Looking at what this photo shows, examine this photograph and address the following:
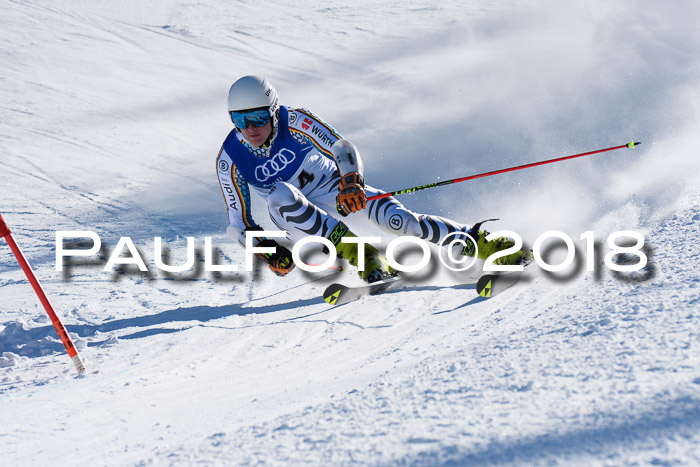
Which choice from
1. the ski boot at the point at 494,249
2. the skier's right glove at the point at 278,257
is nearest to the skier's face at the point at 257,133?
the skier's right glove at the point at 278,257

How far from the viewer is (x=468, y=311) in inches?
126

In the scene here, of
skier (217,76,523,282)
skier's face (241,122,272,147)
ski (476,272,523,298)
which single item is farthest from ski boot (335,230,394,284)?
ski (476,272,523,298)

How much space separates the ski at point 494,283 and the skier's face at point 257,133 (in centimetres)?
157

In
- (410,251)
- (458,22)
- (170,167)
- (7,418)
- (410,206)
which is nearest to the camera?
(7,418)

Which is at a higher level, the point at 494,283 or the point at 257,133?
the point at 257,133

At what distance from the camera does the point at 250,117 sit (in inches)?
154

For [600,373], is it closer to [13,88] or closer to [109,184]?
[109,184]

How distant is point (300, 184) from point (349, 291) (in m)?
0.78

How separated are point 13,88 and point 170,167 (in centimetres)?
447

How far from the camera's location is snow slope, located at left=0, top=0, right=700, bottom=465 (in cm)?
162

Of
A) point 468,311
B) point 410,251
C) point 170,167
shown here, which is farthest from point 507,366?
point 170,167

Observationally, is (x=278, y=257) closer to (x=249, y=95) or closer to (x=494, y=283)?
(x=249, y=95)

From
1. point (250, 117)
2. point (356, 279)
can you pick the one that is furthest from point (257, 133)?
point (356, 279)

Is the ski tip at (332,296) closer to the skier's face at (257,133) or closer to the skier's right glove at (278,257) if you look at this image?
the skier's right glove at (278,257)
